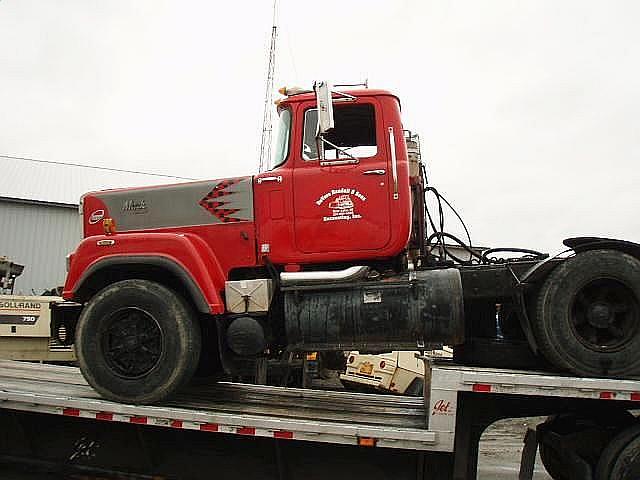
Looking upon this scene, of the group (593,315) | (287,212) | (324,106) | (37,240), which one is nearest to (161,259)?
(287,212)

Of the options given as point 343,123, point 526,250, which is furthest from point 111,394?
point 526,250

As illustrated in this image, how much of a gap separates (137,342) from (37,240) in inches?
725

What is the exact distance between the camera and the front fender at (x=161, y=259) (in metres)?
4.72

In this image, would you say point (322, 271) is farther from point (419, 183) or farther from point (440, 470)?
point (440, 470)

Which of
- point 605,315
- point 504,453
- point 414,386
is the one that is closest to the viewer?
point 605,315

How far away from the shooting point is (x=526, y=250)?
5.21 m

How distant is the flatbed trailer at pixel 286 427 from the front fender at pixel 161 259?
886mm

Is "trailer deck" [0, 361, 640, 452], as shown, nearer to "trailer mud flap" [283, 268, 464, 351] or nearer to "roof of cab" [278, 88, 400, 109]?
"trailer mud flap" [283, 268, 464, 351]

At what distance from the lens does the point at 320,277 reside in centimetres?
472

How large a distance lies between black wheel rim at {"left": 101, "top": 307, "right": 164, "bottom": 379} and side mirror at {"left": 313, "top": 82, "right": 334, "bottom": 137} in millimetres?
2056

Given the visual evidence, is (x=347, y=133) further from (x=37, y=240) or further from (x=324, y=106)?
(x=37, y=240)

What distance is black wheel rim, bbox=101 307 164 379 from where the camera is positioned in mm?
4715

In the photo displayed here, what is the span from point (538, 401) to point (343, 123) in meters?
2.80

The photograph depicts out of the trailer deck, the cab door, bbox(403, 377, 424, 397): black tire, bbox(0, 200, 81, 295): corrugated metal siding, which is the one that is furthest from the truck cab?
bbox(0, 200, 81, 295): corrugated metal siding
